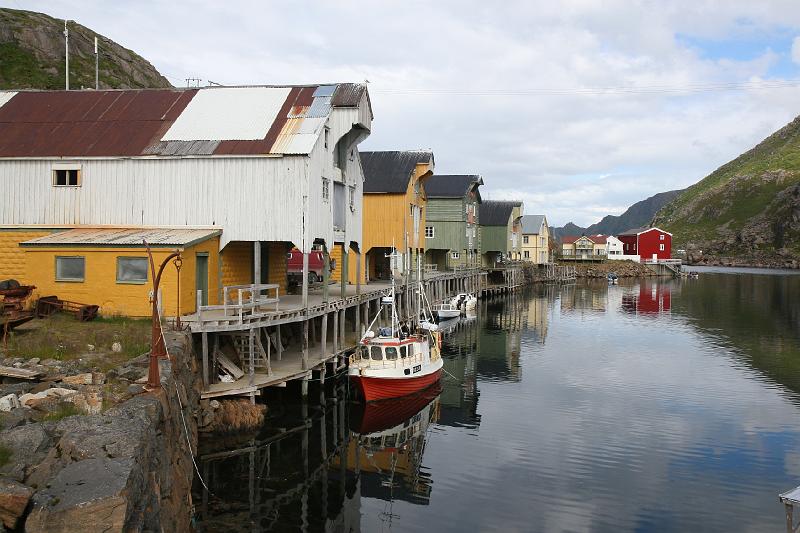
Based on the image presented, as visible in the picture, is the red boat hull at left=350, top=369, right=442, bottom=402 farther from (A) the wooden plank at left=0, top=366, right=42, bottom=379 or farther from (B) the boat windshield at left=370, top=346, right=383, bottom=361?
(A) the wooden plank at left=0, top=366, right=42, bottom=379

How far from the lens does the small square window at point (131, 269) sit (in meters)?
25.5

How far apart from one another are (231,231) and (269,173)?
10.2 feet

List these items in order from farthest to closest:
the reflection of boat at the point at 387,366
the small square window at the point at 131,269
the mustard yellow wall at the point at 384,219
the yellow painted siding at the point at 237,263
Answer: the mustard yellow wall at the point at 384,219, the reflection of boat at the point at 387,366, the yellow painted siding at the point at 237,263, the small square window at the point at 131,269

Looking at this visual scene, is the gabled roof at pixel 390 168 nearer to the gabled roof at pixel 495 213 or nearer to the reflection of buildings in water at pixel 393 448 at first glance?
the reflection of buildings in water at pixel 393 448

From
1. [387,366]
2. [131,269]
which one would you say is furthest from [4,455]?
[387,366]

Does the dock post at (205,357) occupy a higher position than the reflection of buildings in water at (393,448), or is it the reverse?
the dock post at (205,357)

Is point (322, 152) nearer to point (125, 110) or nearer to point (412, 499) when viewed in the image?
point (125, 110)

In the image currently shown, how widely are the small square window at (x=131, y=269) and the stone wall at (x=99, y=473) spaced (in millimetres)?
9606

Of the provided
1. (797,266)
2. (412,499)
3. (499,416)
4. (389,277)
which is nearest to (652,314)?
(389,277)

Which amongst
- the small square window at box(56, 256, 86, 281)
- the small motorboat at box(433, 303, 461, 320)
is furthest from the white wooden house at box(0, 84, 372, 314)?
the small motorboat at box(433, 303, 461, 320)

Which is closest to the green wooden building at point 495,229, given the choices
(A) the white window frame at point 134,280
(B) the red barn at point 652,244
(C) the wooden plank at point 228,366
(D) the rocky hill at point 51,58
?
(D) the rocky hill at point 51,58

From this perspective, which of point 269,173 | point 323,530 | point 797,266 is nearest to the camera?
point 323,530

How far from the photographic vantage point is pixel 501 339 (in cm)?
5356

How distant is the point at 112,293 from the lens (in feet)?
83.8
